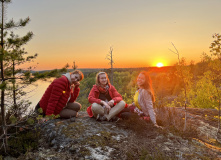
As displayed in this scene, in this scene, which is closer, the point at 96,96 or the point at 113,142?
the point at 113,142

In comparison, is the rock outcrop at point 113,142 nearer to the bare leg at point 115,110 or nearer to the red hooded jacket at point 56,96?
the bare leg at point 115,110

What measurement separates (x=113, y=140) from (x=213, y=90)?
4509 millimetres

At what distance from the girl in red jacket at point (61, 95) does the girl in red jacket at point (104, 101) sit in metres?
0.59

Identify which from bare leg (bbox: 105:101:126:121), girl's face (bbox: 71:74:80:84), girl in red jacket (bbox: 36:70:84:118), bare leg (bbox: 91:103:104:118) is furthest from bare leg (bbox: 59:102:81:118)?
bare leg (bbox: 105:101:126:121)

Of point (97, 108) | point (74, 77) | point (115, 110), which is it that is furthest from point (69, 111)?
point (115, 110)

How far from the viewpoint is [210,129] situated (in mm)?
6969

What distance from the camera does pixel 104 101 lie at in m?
5.55

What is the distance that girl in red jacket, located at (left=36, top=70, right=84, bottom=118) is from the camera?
490 centimetres

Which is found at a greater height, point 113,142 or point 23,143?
point 23,143

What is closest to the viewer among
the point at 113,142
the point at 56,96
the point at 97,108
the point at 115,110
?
the point at 113,142

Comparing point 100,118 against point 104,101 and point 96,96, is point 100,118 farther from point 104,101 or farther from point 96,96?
point 96,96

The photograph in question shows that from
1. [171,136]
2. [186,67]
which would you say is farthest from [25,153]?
[186,67]

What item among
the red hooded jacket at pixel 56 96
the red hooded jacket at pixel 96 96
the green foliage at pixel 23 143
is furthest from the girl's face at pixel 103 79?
the green foliage at pixel 23 143

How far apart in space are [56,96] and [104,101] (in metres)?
1.43
